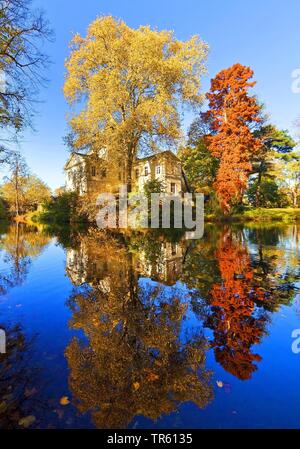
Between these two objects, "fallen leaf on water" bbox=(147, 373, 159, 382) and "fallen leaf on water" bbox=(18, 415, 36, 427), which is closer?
"fallen leaf on water" bbox=(18, 415, 36, 427)

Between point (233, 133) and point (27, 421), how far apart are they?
96.7ft

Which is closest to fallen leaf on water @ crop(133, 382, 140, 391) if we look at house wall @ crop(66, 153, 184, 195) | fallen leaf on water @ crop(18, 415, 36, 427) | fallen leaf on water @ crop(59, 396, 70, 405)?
fallen leaf on water @ crop(59, 396, 70, 405)

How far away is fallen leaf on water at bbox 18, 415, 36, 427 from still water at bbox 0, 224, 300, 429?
12 mm

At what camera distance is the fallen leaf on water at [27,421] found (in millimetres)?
2035

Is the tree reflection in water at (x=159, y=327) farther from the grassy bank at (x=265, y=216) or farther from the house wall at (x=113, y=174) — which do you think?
the grassy bank at (x=265, y=216)

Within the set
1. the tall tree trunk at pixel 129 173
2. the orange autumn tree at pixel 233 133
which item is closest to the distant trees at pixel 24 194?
the tall tree trunk at pixel 129 173

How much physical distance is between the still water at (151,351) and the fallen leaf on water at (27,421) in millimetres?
12

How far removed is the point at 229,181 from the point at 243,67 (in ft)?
41.9

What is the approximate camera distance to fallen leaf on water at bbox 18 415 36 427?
6.68 ft

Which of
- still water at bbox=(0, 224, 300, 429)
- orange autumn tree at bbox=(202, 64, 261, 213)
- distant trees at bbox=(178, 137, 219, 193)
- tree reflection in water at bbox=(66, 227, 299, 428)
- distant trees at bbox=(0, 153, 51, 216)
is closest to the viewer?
still water at bbox=(0, 224, 300, 429)

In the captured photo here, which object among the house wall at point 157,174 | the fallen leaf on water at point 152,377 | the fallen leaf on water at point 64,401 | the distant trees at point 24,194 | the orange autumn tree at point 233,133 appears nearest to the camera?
the fallen leaf on water at point 64,401

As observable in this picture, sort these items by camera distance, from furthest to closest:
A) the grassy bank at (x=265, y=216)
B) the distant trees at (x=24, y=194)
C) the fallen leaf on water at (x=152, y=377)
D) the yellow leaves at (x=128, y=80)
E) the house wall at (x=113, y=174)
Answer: the distant trees at (x=24, y=194) → the grassy bank at (x=265, y=216) → the house wall at (x=113, y=174) → the yellow leaves at (x=128, y=80) → the fallen leaf on water at (x=152, y=377)

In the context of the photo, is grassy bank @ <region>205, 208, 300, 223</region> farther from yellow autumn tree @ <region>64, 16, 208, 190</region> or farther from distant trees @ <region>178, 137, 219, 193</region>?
yellow autumn tree @ <region>64, 16, 208, 190</region>
